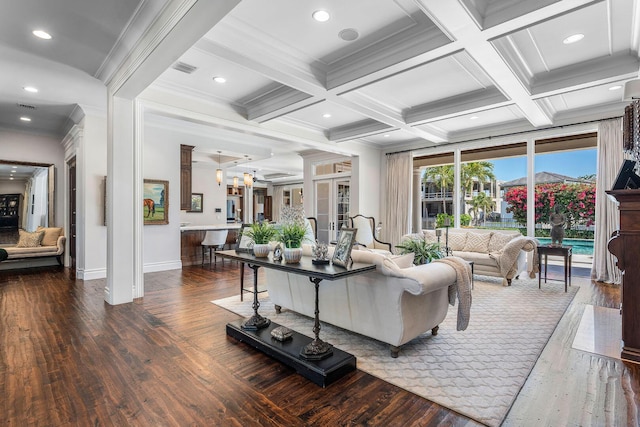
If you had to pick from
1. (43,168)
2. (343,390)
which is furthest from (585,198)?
(43,168)

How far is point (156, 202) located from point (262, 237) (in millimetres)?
4218

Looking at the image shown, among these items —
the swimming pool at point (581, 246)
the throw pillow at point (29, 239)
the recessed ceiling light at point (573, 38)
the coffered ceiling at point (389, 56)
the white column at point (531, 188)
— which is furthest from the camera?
the throw pillow at point (29, 239)

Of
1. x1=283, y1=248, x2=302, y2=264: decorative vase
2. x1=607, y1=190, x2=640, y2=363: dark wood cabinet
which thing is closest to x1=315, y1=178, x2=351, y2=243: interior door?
x1=283, y1=248, x2=302, y2=264: decorative vase

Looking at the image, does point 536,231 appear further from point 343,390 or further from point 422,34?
point 343,390

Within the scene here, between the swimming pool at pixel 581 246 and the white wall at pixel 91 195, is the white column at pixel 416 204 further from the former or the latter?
the white wall at pixel 91 195

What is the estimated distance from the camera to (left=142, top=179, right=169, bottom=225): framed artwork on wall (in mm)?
6090

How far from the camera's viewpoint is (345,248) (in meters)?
2.48

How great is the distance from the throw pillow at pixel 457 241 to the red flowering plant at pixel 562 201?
3.88 ft

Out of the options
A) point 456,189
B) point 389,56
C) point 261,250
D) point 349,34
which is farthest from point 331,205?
point 261,250

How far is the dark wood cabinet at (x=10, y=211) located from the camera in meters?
6.73

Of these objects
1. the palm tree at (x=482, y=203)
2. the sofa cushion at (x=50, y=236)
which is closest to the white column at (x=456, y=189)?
the palm tree at (x=482, y=203)

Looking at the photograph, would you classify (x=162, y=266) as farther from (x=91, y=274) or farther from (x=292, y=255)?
(x=292, y=255)

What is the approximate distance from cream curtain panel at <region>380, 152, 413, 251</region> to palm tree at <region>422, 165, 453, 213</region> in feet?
1.46

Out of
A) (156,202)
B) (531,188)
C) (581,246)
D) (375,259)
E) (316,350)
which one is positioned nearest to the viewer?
(316,350)
